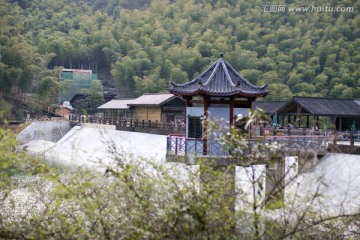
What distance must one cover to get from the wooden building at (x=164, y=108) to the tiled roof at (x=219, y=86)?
63.9ft

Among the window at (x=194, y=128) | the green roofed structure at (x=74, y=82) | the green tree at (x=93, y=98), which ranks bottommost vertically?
the window at (x=194, y=128)

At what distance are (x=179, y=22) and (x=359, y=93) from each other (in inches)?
1245

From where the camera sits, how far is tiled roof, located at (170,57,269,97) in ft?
41.9

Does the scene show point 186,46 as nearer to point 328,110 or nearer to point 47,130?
point 47,130

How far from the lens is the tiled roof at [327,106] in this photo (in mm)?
27356

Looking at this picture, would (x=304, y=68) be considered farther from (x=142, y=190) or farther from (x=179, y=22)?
(x=142, y=190)

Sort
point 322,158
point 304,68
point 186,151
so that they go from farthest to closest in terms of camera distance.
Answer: point 304,68 → point 322,158 → point 186,151

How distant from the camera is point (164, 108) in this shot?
1331 inches

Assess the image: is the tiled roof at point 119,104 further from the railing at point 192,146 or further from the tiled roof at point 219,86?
the railing at point 192,146

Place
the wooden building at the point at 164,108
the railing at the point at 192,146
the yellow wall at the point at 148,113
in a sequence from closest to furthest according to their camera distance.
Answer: the railing at the point at 192,146 → the wooden building at the point at 164,108 → the yellow wall at the point at 148,113

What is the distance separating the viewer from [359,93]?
44.9 metres

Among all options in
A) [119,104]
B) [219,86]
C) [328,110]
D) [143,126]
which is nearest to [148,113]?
[143,126]

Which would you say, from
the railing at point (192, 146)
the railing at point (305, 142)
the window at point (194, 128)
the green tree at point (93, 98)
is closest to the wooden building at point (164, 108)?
the railing at point (305, 142)

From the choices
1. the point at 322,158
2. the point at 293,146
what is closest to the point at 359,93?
the point at 322,158
